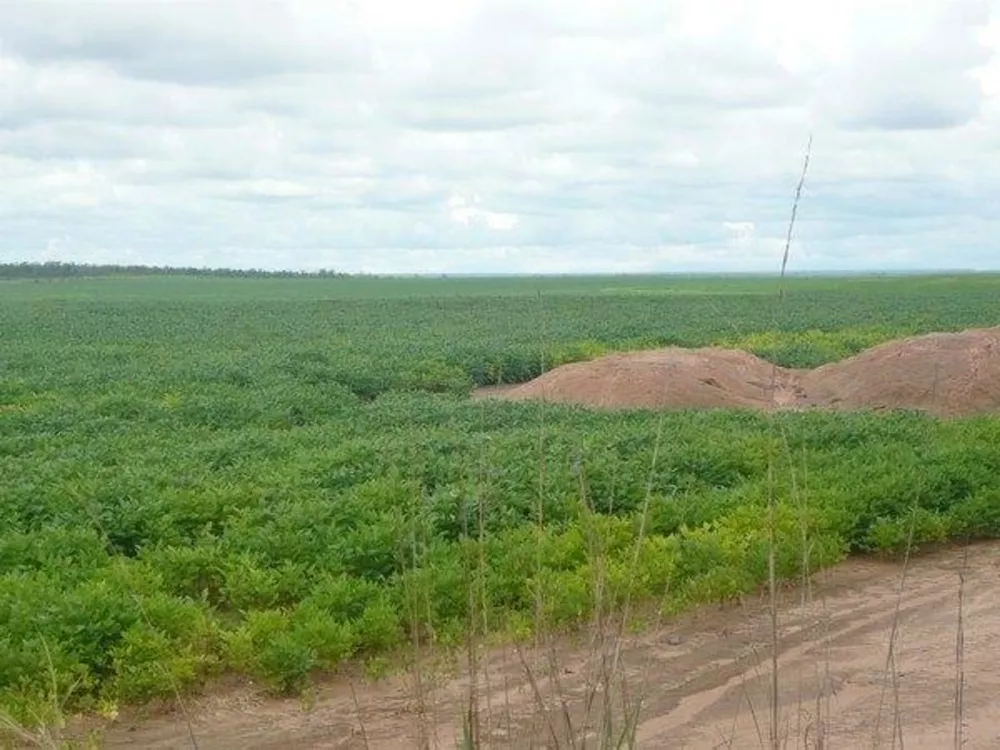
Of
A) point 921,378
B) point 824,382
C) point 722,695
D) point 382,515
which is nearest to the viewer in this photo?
point 722,695

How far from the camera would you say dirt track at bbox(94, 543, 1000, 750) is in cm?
588

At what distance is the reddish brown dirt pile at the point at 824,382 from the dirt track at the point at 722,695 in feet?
32.1

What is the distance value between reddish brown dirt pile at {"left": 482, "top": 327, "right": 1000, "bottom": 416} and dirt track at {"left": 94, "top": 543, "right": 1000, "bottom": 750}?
9787mm

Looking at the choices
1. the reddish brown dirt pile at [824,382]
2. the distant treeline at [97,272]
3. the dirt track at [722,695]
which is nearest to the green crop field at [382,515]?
the dirt track at [722,695]

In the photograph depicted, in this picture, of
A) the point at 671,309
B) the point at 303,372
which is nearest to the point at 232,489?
the point at 303,372

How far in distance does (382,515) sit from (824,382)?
43.5 ft

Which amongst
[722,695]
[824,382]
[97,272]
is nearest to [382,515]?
[722,695]

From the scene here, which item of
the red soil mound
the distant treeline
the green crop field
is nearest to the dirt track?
the green crop field

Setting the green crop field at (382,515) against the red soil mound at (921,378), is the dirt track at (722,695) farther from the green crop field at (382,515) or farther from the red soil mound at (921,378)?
the red soil mound at (921,378)

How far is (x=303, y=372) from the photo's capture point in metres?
23.4

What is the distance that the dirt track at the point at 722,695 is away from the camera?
5879 mm

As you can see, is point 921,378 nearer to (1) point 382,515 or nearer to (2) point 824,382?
(2) point 824,382

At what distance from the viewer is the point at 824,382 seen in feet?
68.7

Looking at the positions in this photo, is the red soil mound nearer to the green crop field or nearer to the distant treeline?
the green crop field
